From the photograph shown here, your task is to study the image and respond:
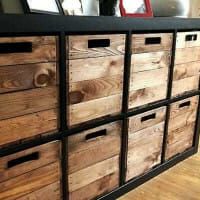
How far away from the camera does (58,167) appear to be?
135 centimetres

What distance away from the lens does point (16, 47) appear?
1103 millimetres

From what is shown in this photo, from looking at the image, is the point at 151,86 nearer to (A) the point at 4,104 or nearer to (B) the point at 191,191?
(B) the point at 191,191

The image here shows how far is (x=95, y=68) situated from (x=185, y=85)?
81 centimetres

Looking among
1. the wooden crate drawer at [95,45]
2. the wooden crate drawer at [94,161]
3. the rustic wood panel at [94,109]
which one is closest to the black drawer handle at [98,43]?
the wooden crate drawer at [95,45]

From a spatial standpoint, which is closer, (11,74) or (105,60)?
(11,74)

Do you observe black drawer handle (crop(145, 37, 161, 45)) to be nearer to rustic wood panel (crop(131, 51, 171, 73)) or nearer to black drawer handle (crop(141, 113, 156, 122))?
rustic wood panel (crop(131, 51, 171, 73))

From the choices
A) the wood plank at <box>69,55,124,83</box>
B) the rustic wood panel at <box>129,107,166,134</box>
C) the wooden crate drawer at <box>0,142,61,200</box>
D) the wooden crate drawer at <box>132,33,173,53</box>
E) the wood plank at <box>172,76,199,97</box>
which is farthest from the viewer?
the wood plank at <box>172,76,199,97</box>

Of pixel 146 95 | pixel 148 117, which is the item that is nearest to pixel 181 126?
pixel 148 117

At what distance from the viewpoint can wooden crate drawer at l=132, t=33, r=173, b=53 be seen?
1528mm

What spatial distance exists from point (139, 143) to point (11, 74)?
0.89 meters

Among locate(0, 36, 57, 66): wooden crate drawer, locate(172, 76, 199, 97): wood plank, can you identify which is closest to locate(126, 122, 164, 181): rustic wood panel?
locate(172, 76, 199, 97): wood plank

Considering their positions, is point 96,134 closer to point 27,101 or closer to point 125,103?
point 125,103

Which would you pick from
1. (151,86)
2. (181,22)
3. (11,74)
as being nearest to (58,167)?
(11,74)

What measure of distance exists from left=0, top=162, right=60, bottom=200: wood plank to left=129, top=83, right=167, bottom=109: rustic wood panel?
20.7 inches
